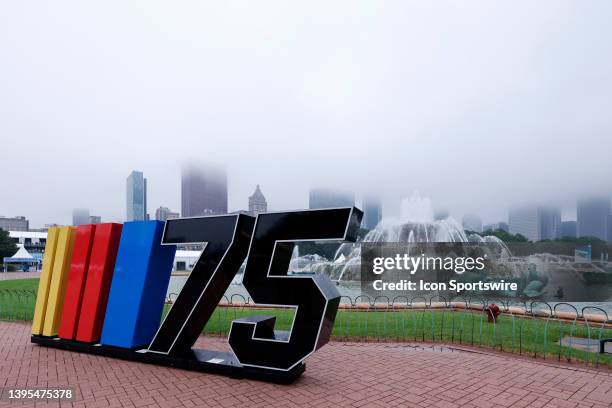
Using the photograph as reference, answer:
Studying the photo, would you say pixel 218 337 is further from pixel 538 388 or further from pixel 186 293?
pixel 538 388

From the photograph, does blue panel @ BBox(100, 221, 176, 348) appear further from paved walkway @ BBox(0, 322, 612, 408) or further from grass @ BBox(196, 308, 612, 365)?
grass @ BBox(196, 308, 612, 365)

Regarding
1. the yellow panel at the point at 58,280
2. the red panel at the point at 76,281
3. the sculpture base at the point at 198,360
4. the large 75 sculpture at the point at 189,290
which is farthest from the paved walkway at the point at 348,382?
the yellow panel at the point at 58,280

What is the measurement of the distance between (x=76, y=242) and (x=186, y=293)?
10.8 ft

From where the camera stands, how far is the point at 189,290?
6.95m

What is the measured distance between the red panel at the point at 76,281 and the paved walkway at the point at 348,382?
0.51 metres

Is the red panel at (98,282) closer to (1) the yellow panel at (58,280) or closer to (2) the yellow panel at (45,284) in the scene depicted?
(1) the yellow panel at (58,280)

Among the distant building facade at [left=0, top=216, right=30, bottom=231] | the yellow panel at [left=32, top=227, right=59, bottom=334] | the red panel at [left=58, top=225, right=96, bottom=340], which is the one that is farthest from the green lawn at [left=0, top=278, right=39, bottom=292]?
the distant building facade at [left=0, top=216, right=30, bottom=231]

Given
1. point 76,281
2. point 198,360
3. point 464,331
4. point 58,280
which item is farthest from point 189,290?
point 464,331

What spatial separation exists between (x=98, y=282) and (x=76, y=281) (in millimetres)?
730

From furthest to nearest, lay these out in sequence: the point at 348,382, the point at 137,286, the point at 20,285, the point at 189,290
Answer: the point at 20,285 → the point at 137,286 → the point at 189,290 → the point at 348,382

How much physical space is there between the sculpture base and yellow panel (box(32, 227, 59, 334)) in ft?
2.07

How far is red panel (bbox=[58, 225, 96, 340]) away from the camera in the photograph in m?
8.01

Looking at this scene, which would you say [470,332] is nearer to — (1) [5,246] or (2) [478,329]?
(2) [478,329]

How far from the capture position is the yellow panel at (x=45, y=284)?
27.9 ft
